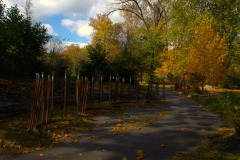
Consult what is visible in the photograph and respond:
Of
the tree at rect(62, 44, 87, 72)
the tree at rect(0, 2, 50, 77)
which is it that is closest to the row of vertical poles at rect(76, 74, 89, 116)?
the tree at rect(62, 44, 87, 72)

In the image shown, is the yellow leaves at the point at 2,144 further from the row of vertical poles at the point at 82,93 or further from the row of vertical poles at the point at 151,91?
the row of vertical poles at the point at 151,91

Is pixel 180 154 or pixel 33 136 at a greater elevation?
pixel 33 136

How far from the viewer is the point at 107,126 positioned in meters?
8.75

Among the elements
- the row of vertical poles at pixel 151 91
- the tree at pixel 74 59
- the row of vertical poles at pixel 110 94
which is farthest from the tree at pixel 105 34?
the row of vertical poles at pixel 110 94

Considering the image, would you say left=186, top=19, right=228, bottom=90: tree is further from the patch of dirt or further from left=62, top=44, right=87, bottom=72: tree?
the patch of dirt

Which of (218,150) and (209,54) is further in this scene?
(209,54)

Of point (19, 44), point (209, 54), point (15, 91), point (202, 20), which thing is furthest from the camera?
point (202, 20)

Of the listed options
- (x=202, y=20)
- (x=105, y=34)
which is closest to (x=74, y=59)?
(x=105, y=34)

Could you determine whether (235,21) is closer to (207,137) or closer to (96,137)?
(207,137)

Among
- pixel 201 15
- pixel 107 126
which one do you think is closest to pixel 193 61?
pixel 201 15

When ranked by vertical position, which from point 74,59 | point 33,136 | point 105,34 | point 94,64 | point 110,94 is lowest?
point 33,136

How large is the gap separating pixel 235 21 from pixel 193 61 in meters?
5.86

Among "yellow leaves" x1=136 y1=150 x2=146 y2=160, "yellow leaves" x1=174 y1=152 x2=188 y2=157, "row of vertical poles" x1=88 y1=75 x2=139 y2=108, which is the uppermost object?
"row of vertical poles" x1=88 y1=75 x2=139 y2=108

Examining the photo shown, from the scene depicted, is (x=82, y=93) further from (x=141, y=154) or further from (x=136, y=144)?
(x=141, y=154)
